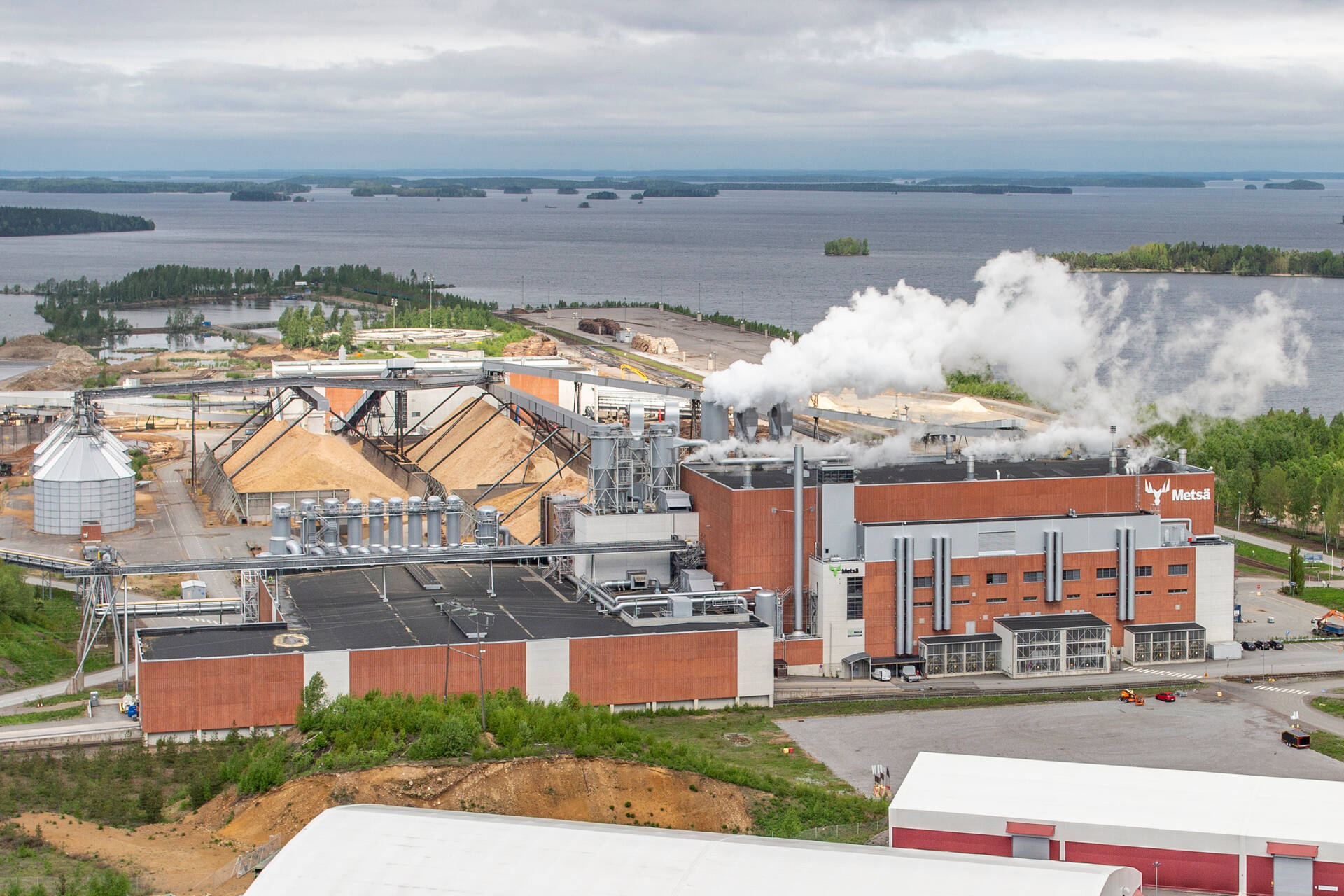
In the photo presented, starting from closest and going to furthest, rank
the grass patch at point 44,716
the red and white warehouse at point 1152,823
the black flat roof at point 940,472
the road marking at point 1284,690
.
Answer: the red and white warehouse at point 1152,823 < the grass patch at point 44,716 < the road marking at point 1284,690 < the black flat roof at point 940,472

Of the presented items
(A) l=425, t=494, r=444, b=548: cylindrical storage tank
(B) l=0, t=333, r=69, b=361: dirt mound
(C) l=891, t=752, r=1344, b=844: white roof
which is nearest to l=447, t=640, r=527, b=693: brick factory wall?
(A) l=425, t=494, r=444, b=548: cylindrical storage tank

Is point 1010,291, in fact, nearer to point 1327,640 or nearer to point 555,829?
point 1327,640

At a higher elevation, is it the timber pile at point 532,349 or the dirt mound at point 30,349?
the timber pile at point 532,349

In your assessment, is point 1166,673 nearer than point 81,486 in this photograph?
Yes

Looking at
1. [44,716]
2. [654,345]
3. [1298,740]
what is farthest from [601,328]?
[1298,740]

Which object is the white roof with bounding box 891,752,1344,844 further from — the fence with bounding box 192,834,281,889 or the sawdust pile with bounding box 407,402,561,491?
the sawdust pile with bounding box 407,402,561,491

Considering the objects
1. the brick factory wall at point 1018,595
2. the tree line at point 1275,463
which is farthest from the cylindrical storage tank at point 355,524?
the tree line at point 1275,463

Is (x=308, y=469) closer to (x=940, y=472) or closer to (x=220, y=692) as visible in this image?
(x=220, y=692)

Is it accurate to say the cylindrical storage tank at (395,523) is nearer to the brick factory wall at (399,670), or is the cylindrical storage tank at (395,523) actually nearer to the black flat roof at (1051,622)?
the brick factory wall at (399,670)
